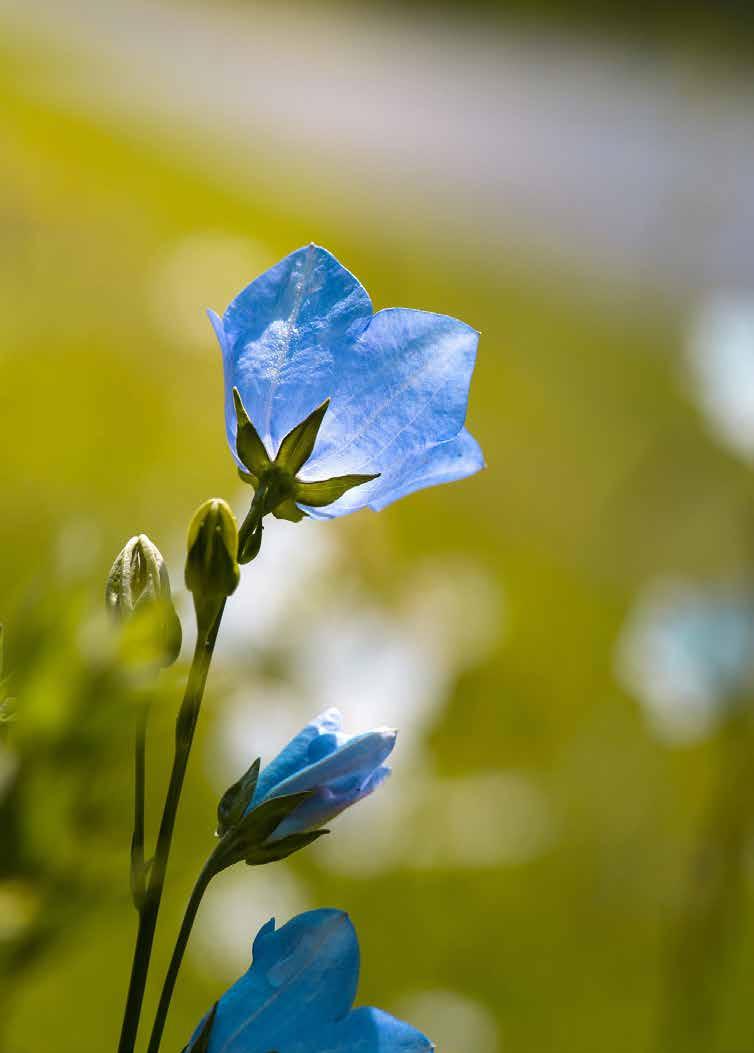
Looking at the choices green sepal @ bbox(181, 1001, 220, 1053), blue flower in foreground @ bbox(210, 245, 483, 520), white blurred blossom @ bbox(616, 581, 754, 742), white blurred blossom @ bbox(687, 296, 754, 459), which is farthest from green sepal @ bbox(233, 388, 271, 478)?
white blurred blossom @ bbox(687, 296, 754, 459)

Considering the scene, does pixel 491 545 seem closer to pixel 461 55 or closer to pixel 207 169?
pixel 207 169

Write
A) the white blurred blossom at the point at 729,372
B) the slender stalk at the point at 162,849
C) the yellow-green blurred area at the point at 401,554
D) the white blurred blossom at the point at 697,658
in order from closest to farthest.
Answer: the slender stalk at the point at 162,849
the yellow-green blurred area at the point at 401,554
the white blurred blossom at the point at 697,658
the white blurred blossom at the point at 729,372

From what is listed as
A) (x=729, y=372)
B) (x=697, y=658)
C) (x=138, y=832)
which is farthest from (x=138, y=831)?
(x=729, y=372)

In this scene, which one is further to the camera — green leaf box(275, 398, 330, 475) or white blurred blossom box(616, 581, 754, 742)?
white blurred blossom box(616, 581, 754, 742)

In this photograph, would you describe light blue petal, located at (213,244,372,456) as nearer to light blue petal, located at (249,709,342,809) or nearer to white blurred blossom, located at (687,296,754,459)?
light blue petal, located at (249,709,342,809)

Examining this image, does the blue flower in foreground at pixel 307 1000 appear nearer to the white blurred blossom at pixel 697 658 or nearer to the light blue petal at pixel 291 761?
the light blue petal at pixel 291 761

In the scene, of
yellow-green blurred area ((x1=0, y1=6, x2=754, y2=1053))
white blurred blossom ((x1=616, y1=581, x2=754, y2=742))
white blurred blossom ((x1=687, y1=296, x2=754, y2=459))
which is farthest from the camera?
white blurred blossom ((x1=687, y1=296, x2=754, y2=459))

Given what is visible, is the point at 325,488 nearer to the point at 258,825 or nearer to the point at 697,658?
the point at 258,825

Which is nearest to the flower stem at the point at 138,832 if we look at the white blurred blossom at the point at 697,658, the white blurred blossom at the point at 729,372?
the white blurred blossom at the point at 697,658
